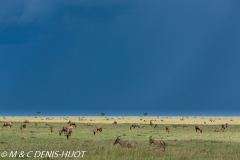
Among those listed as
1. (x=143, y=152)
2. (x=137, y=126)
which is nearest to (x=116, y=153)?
(x=143, y=152)

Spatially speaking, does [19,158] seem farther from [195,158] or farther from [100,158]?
[195,158]

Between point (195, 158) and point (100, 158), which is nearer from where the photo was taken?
point (100, 158)

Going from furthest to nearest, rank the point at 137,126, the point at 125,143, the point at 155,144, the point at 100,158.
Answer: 1. the point at 137,126
2. the point at 155,144
3. the point at 125,143
4. the point at 100,158

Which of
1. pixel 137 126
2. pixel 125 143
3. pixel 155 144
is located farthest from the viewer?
pixel 137 126

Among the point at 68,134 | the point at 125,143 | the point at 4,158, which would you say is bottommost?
the point at 4,158

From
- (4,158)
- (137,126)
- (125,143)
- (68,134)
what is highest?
(137,126)

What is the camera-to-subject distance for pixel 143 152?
1803 cm

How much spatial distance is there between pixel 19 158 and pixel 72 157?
2632mm

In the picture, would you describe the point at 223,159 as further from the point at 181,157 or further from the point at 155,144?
the point at 155,144

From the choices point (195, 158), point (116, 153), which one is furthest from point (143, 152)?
point (195, 158)

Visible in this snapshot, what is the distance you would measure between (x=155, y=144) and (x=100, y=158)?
8.79m

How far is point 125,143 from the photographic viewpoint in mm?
21688

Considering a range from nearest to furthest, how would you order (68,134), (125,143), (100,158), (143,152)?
1. (100,158)
2. (143,152)
3. (125,143)
4. (68,134)

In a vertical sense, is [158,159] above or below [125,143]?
below
